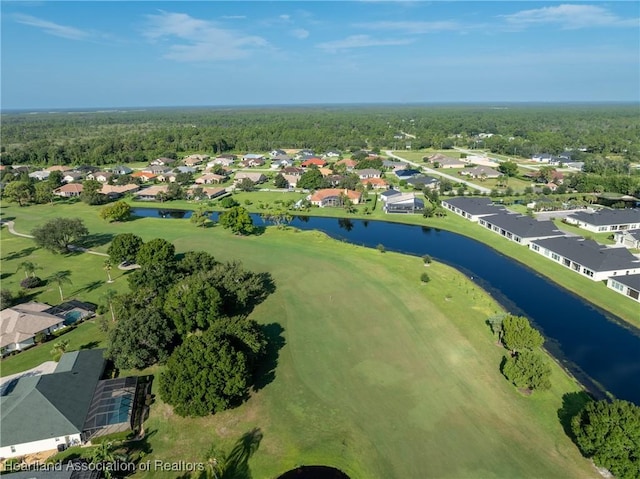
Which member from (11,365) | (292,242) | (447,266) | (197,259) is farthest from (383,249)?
(11,365)

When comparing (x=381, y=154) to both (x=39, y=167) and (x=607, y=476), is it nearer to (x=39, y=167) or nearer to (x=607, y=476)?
(x=39, y=167)

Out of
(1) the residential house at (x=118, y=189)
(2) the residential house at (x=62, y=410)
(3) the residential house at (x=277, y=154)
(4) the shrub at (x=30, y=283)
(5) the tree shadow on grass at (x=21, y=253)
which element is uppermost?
(2) the residential house at (x=62, y=410)

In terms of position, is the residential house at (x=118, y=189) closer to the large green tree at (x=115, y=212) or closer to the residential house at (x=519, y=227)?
the large green tree at (x=115, y=212)

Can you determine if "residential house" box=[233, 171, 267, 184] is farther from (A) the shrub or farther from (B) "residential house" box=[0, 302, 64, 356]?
(B) "residential house" box=[0, 302, 64, 356]

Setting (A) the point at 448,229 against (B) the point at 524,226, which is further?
(A) the point at 448,229

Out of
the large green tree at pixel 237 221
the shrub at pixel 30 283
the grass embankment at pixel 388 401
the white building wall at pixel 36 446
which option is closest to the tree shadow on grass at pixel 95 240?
the shrub at pixel 30 283

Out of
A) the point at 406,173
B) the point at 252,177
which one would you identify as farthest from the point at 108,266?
the point at 406,173

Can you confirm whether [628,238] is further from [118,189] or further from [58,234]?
[118,189]
